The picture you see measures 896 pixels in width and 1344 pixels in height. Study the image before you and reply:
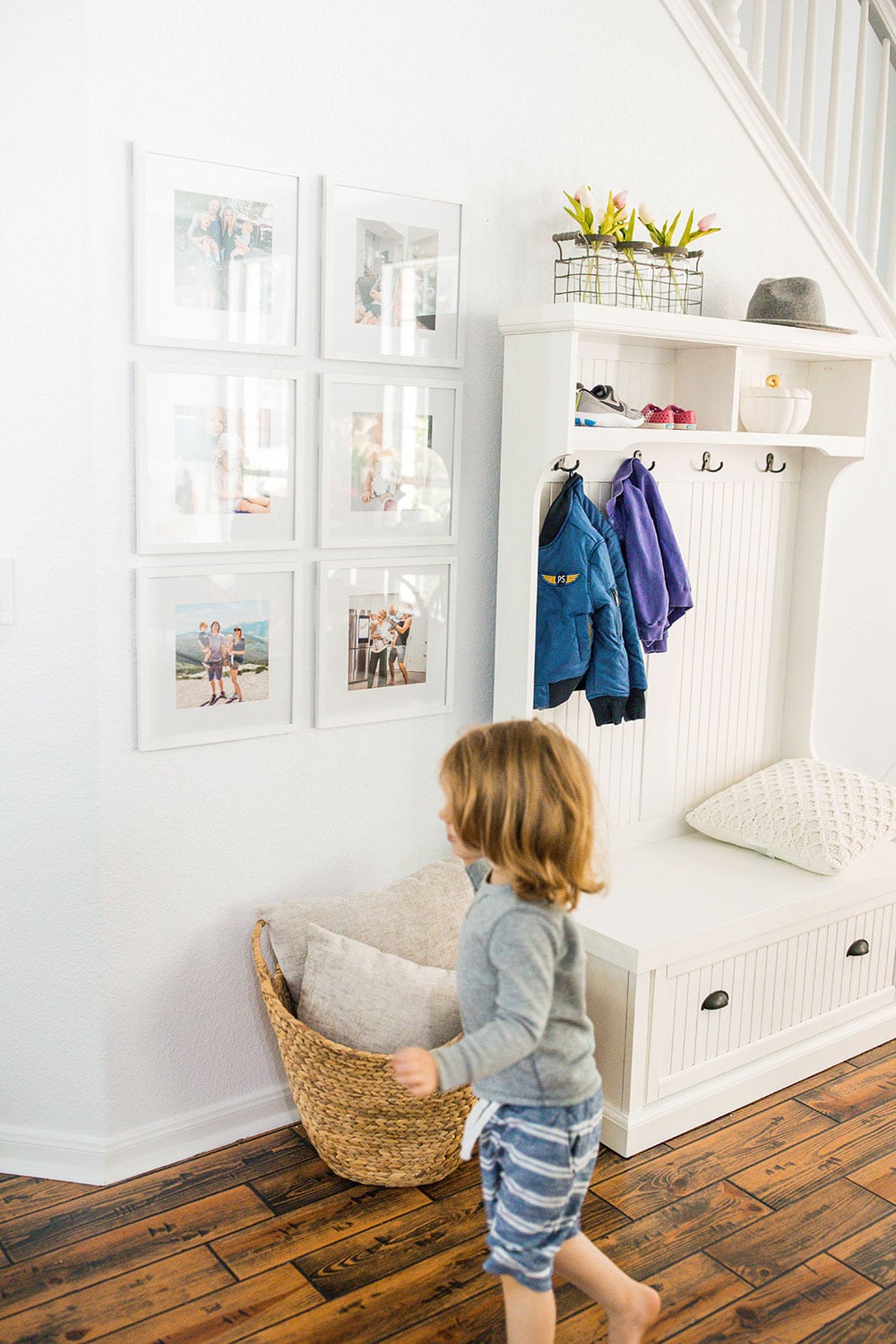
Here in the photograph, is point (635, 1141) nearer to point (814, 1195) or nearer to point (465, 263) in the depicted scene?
point (814, 1195)

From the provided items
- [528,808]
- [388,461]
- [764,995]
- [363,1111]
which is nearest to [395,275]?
[388,461]

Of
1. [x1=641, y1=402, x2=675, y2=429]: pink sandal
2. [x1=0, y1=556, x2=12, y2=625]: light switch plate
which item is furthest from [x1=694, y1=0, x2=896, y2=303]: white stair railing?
[x1=0, y1=556, x2=12, y2=625]: light switch plate

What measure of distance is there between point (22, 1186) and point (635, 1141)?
1163 millimetres

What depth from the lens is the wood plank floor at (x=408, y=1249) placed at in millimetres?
1933

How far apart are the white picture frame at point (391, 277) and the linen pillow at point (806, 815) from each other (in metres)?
1.28

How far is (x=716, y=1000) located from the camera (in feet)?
8.36

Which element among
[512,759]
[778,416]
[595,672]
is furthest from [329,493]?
[778,416]

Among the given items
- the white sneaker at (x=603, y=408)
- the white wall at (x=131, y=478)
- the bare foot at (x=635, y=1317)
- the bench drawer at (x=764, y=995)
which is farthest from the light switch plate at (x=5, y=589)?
the bare foot at (x=635, y=1317)

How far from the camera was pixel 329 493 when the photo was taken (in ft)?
7.79

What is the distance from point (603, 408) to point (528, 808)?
1176mm

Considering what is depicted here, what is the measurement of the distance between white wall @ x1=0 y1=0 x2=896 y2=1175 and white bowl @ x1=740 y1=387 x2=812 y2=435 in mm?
331

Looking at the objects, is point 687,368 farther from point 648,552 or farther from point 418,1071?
point 418,1071

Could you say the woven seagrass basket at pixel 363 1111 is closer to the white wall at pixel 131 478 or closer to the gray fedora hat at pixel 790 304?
the white wall at pixel 131 478

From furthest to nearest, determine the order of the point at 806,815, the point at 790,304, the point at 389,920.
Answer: the point at 806,815, the point at 790,304, the point at 389,920
